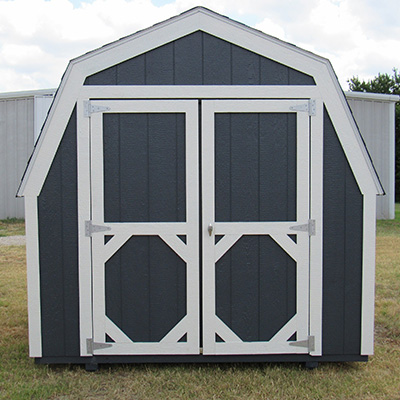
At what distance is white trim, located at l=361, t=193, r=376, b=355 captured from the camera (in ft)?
12.1

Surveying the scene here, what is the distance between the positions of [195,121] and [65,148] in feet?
3.33

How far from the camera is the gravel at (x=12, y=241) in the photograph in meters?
10.3

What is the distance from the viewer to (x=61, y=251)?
367 cm

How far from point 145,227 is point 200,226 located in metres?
0.42

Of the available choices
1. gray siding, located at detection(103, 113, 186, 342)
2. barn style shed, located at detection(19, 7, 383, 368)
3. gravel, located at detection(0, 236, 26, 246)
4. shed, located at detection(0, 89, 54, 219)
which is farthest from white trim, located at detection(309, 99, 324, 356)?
shed, located at detection(0, 89, 54, 219)

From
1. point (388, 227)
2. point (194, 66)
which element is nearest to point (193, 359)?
point (194, 66)

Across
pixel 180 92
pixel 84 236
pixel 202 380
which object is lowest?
pixel 202 380

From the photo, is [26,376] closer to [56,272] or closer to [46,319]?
[46,319]

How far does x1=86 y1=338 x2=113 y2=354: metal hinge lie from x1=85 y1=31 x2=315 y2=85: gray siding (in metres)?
2.00

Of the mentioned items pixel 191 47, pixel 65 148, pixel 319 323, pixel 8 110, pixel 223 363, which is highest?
pixel 8 110

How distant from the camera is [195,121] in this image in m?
3.60

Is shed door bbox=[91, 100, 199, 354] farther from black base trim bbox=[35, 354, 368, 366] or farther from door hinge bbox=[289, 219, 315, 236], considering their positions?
door hinge bbox=[289, 219, 315, 236]

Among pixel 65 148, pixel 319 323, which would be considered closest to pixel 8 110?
pixel 65 148

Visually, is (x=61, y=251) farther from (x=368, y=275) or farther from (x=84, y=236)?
(x=368, y=275)
